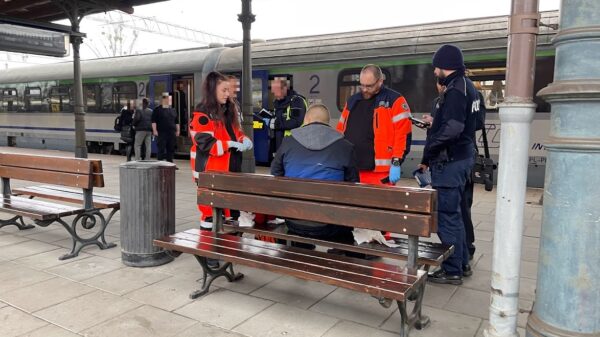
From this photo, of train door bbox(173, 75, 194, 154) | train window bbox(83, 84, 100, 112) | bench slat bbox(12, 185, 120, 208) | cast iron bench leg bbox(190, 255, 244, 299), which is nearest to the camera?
cast iron bench leg bbox(190, 255, 244, 299)

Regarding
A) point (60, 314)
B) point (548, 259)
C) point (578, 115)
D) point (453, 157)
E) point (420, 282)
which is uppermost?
point (578, 115)

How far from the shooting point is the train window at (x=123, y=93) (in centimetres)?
1330

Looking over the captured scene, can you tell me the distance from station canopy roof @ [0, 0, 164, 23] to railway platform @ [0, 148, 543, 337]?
5.80 meters

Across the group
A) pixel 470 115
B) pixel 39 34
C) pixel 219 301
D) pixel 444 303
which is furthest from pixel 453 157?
pixel 39 34

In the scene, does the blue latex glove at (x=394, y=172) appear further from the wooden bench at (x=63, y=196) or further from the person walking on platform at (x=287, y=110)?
the wooden bench at (x=63, y=196)

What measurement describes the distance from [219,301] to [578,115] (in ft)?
8.10

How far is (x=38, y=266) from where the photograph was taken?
13.4ft

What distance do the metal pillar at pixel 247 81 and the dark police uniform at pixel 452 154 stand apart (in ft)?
14.6

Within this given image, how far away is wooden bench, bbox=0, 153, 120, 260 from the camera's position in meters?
4.40

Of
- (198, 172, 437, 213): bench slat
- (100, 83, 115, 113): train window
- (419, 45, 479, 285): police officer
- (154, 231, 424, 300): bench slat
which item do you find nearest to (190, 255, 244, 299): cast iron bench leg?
(154, 231, 424, 300): bench slat

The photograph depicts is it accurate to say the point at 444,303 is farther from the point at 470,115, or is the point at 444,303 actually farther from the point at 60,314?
the point at 60,314

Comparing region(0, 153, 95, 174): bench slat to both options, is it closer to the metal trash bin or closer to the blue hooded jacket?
the metal trash bin

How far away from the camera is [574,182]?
1.94m

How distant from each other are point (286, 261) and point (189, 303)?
82 centimetres
